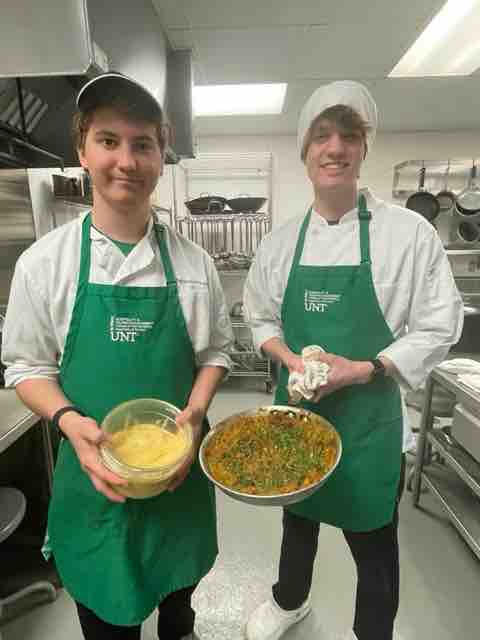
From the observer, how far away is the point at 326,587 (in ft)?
5.08

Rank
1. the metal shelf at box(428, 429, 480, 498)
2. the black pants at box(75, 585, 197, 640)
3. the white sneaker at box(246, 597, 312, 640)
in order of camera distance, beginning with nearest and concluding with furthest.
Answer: the black pants at box(75, 585, 197, 640), the white sneaker at box(246, 597, 312, 640), the metal shelf at box(428, 429, 480, 498)

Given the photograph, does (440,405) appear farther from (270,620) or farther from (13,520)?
(13,520)

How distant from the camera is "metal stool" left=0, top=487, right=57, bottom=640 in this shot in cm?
126

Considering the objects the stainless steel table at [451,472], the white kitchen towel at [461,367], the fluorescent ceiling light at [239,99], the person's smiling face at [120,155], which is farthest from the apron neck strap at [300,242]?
the fluorescent ceiling light at [239,99]

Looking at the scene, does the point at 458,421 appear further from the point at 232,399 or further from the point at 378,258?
the point at 232,399

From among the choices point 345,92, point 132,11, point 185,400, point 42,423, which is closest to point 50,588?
point 42,423

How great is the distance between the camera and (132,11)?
4.44ft

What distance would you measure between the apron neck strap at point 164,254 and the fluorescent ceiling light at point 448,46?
178cm

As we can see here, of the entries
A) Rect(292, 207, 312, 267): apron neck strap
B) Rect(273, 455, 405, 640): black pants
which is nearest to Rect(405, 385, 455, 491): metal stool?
Rect(273, 455, 405, 640): black pants

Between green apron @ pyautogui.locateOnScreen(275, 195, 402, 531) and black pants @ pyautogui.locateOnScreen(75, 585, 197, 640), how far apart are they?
1.67ft

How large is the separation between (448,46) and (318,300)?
201cm

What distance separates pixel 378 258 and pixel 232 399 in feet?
8.29

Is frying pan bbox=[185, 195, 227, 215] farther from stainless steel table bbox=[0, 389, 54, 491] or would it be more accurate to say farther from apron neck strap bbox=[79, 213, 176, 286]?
apron neck strap bbox=[79, 213, 176, 286]

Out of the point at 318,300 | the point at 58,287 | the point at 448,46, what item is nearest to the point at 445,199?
the point at 448,46
